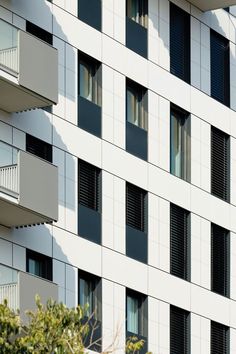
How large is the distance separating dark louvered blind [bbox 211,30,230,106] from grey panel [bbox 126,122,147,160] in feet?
17.7

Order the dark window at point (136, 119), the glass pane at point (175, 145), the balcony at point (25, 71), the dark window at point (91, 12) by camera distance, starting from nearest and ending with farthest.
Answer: the balcony at point (25, 71) < the dark window at point (91, 12) < the dark window at point (136, 119) < the glass pane at point (175, 145)

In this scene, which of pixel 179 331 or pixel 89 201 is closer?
pixel 89 201

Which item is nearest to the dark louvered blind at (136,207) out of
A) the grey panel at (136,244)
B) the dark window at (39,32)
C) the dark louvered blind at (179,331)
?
the grey panel at (136,244)

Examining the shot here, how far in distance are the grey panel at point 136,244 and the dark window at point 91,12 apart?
5.81 m

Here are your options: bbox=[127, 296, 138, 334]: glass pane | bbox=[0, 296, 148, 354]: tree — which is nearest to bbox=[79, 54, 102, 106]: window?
bbox=[127, 296, 138, 334]: glass pane

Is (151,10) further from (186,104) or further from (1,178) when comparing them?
(1,178)

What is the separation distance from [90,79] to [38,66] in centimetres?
512

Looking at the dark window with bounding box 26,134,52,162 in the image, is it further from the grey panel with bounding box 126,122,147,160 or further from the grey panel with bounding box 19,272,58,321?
the grey panel with bounding box 126,122,147,160

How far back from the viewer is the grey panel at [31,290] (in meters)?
46.8

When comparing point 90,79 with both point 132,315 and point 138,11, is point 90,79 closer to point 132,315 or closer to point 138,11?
point 138,11

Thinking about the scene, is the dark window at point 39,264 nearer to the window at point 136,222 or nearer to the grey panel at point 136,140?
→ the window at point 136,222

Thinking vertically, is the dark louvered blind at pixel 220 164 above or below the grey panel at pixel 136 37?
below

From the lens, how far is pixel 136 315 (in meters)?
54.5

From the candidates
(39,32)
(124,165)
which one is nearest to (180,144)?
(124,165)
